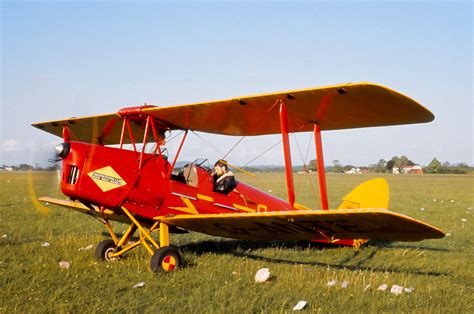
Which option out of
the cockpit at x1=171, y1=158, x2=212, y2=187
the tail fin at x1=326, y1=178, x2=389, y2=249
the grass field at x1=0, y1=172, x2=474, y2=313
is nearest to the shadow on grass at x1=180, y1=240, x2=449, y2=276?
the grass field at x1=0, y1=172, x2=474, y2=313

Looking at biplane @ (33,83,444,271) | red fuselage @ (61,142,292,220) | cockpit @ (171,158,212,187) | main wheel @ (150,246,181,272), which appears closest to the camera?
biplane @ (33,83,444,271)

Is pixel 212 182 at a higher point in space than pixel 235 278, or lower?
higher

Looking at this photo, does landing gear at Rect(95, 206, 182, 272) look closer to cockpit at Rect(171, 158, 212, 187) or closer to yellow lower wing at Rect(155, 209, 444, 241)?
yellow lower wing at Rect(155, 209, 444, 241)

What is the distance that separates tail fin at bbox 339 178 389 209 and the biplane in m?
1.83

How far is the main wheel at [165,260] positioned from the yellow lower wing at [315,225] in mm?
506

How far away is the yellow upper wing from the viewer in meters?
6.21

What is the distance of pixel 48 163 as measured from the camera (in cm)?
777

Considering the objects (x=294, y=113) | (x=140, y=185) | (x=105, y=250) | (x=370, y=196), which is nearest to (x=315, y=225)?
(x=294, y=113)

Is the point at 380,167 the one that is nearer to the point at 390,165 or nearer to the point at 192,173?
the point at 390,165

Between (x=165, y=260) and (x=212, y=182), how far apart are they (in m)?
1.79

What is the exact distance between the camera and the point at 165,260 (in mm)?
6707

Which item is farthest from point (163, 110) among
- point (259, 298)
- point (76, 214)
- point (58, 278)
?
point (76, 214)

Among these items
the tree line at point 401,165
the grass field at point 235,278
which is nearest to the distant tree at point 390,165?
the tree line at point 401,165

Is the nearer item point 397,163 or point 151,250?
point 151,250
